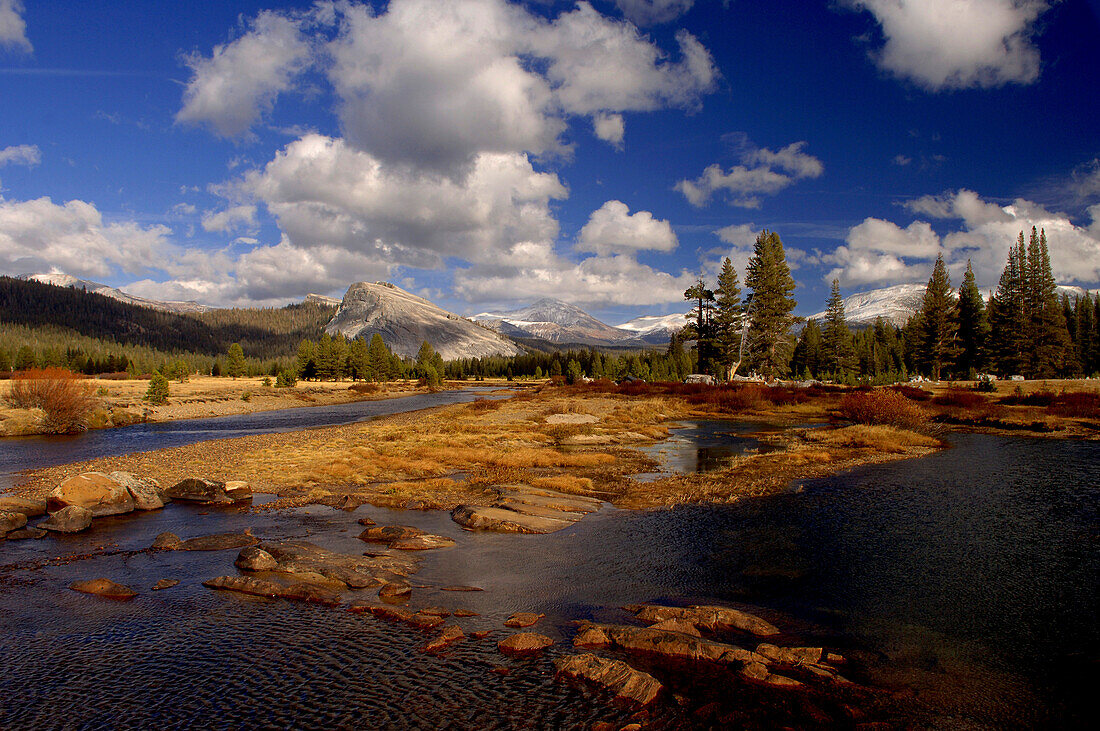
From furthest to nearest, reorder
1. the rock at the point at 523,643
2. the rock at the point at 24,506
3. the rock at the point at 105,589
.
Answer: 1. the rock at the point at 24,506
2. the rock at the point at 105,589
3. the rock at the point at 523,643

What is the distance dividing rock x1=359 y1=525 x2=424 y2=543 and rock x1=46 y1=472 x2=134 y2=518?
36.4 ft

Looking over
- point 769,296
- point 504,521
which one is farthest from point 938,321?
point 504,521

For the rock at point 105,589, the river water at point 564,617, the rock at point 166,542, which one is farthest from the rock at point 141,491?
the rock at point 105,589

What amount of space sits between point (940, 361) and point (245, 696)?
11614 centimetres

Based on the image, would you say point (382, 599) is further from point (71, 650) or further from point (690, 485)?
point (690, 485)

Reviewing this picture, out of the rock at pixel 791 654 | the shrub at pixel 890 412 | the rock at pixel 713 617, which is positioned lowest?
the rock at pixel 713 617

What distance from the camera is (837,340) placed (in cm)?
11438

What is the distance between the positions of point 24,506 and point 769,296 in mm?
80685

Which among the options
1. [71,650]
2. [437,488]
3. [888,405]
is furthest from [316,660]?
[888,405]

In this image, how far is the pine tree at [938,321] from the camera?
90.0 m

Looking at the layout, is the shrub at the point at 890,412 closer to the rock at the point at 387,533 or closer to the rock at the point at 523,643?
the rock at the point at 387,533

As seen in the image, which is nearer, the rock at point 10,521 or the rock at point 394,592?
the rock at point 394,592

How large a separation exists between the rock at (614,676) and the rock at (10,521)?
68.2 feet

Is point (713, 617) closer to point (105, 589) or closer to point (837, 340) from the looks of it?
point (105, 589)
